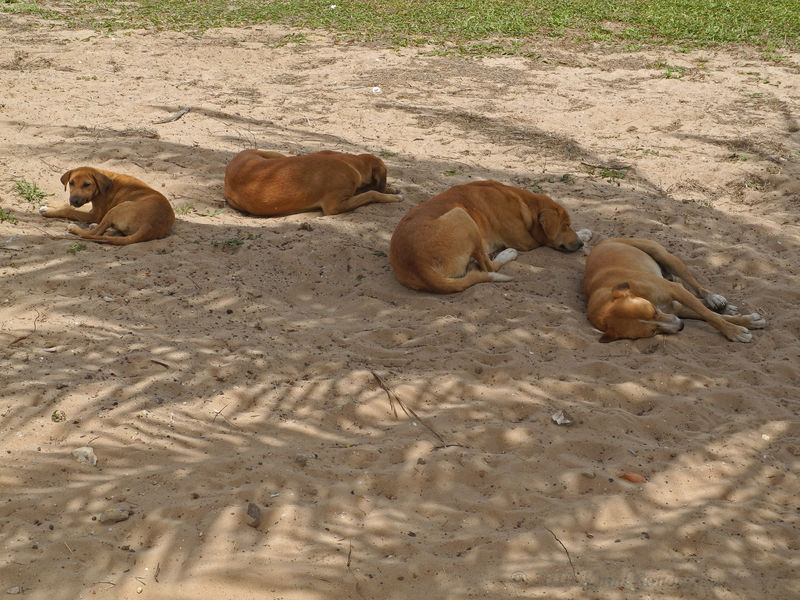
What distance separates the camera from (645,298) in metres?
6.01

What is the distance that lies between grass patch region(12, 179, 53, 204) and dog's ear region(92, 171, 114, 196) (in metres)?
0.80

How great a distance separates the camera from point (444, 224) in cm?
675

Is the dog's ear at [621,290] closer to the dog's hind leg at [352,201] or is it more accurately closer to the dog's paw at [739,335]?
the dog's paw at [739,335]

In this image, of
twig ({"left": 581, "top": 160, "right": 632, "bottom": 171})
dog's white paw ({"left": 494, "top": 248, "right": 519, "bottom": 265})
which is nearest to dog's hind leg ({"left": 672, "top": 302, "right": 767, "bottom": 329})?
dog's white paw ({"left": 494, "top": 248, "right": 519, "bottom": 265})

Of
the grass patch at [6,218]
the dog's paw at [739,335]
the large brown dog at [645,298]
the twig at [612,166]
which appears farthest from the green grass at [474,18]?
the dog's paw at [739,335]

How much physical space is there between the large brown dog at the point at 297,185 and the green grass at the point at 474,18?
22.2 ft

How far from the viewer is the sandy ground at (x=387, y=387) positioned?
11.9 ft

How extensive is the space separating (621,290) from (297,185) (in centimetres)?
354

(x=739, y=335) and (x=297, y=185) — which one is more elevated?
(x=297, y=185)

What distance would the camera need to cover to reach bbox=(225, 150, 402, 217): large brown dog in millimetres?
7930

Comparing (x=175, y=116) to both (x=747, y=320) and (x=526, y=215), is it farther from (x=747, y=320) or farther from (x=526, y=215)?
(x=747, y=320)

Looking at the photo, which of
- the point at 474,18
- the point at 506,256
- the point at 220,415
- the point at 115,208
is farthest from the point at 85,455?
the point at 474,18

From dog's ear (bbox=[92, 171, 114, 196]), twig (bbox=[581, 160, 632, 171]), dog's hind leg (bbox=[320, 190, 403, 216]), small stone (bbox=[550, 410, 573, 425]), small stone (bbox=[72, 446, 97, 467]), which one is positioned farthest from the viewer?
twig (bbox=[581, 160, 632, 171])

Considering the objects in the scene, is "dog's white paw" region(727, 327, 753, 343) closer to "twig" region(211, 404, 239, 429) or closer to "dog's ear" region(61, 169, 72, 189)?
"twig" region(211, 404, 239, 429)
